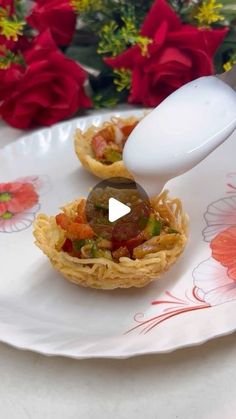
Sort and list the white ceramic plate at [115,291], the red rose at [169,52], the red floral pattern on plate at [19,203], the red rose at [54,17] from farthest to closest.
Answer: the red rose at [54,17] → the red rose at [169,52] → the red floral pattern on plate at [19,203] → the white ceramic plate at [115,291]

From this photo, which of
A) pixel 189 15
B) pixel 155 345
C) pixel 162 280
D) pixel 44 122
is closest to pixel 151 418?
pixel 155 345

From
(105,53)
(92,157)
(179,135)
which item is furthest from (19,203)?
(105,53)

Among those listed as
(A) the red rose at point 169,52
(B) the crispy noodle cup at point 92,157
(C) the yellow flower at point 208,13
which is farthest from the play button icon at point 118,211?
(C) the yellow flower at point 208,13

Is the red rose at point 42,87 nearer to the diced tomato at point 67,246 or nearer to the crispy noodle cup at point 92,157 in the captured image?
the crispy noodle cup at point 92,157

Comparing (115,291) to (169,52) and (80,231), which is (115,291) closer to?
(80,231)

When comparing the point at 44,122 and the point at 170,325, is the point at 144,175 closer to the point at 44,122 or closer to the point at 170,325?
the point at 170,325

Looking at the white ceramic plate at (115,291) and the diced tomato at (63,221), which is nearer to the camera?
the white ceramic plate at (115,291)
